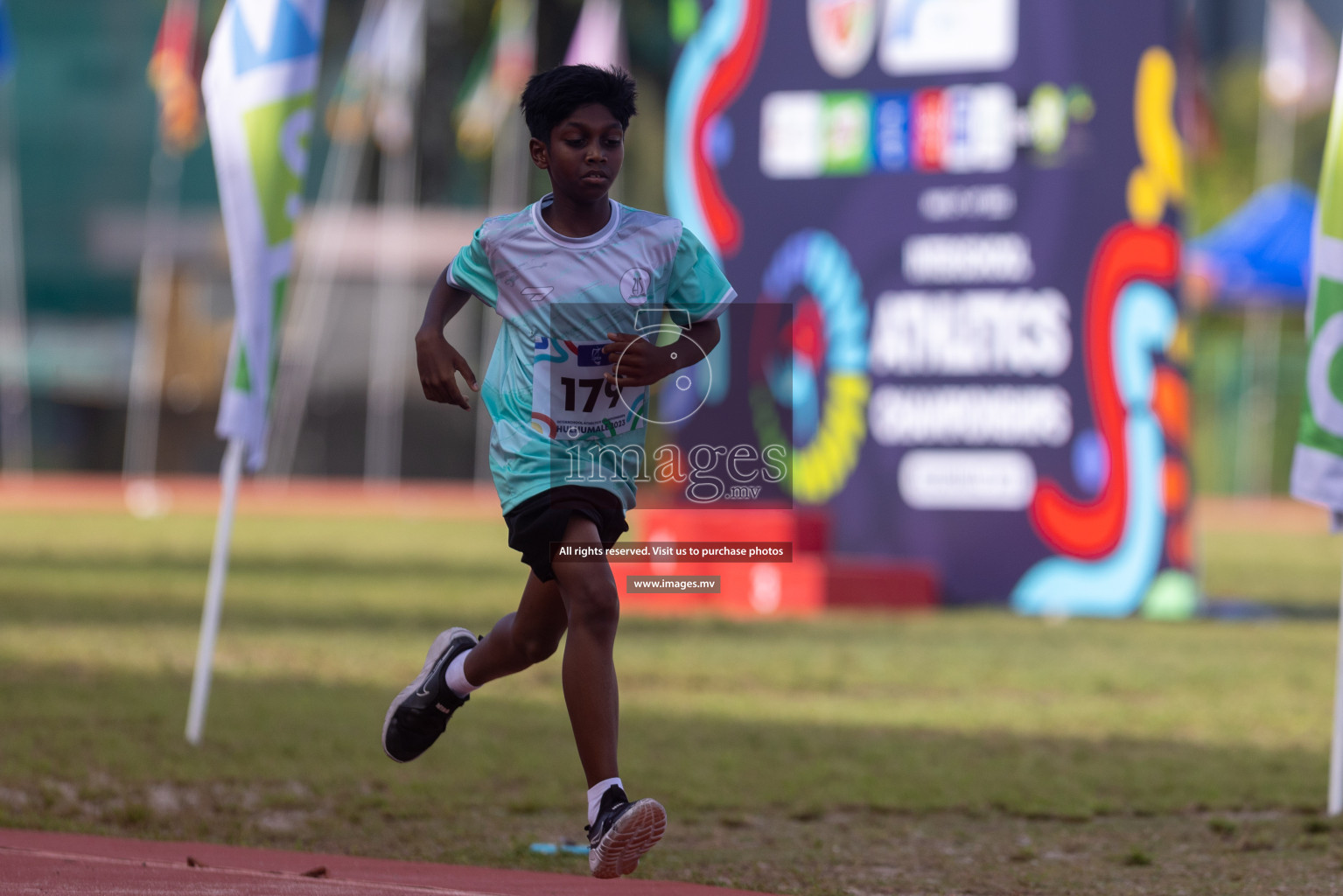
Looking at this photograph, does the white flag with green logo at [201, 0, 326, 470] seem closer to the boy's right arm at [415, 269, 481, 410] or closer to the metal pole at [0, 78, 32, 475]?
the boy's right arm at [415, 269, 481, 410]

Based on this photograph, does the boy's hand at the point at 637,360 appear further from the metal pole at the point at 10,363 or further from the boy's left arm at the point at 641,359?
the metal pole at the point at 10,363

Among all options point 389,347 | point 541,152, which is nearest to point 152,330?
point 389,347

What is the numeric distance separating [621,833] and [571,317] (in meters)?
1.32

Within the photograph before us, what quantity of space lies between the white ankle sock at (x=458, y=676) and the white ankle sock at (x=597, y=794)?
83 centimetres

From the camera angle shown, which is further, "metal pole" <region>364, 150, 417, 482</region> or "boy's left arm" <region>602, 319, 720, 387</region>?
"metal pole" <region>364, 150, 417, 482</region>

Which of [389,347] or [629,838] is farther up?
[389,347]

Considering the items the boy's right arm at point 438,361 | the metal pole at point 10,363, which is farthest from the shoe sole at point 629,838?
the metal pole at point 10,363

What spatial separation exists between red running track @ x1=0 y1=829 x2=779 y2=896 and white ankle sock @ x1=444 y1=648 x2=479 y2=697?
53cm

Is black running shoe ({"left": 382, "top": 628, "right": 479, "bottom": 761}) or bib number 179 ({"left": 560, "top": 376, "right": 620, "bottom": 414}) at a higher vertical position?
bib number 179 ({"left": 560, "top": 376, "right": 620, "bottom": 414})

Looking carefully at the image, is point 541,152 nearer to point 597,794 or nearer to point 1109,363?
point 597,794

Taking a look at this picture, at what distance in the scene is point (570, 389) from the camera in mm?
4359

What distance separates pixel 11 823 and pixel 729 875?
2.43m

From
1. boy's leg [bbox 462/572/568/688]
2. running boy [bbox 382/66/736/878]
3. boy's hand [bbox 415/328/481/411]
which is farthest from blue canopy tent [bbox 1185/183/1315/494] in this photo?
boy's hand [bbox 415/328/481/411]

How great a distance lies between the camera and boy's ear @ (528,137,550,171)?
14.4 feet
